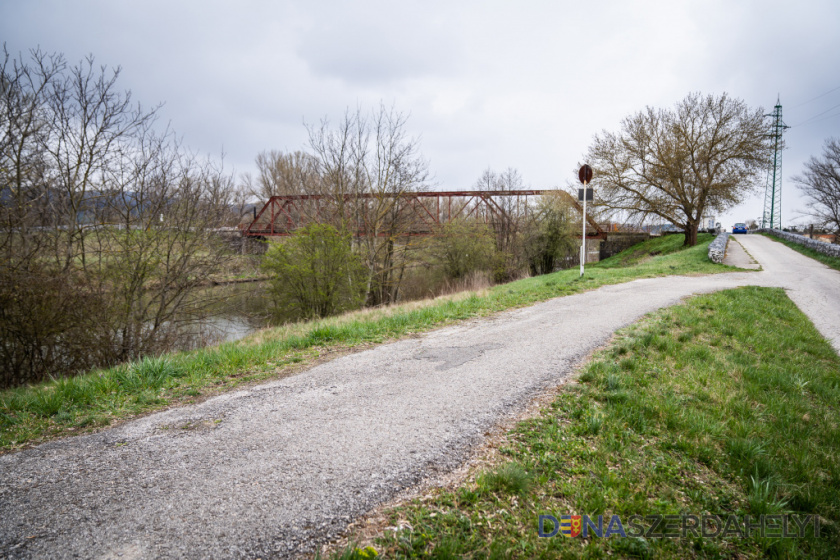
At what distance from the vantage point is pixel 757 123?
985 inches

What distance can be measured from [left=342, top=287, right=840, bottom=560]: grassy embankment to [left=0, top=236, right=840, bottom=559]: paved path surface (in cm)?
40

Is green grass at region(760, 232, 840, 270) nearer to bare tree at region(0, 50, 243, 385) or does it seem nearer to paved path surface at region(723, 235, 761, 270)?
paved path surface at region(723, 235, 761, 270)

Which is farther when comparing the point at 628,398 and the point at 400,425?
the point at 628,398

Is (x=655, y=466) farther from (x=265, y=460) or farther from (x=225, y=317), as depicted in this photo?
(x=225, y=317)

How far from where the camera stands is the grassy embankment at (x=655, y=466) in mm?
Result: 2400

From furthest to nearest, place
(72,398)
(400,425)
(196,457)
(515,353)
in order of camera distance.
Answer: (515,353) → (72,398) → (400,425) → (196,457)

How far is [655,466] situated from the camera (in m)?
3.17

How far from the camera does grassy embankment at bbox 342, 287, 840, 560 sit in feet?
7.88

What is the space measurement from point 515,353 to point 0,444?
5.43m

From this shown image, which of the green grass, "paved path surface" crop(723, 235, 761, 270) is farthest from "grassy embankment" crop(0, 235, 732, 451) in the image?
the green grass

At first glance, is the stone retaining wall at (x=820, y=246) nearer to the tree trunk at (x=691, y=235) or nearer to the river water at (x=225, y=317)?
the tree trunk at (x=691, y=235)

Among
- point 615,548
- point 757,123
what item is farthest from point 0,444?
point 757,123

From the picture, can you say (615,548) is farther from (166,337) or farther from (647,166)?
(647,166)

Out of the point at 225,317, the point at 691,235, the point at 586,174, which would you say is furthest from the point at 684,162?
the point at 225,317
